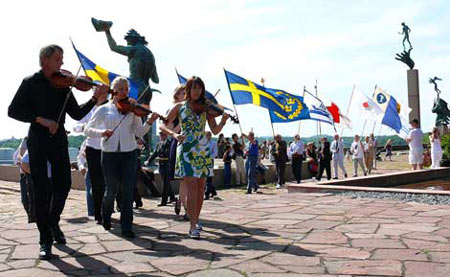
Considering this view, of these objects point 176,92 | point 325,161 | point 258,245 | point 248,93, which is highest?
point 248,93

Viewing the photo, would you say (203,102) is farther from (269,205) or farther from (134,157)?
(269,205)

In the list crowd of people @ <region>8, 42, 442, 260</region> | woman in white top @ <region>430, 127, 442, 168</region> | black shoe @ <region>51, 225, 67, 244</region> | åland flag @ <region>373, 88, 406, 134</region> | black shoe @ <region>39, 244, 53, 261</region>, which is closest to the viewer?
black shoe @ <region>39, 244, 53, 261</region>

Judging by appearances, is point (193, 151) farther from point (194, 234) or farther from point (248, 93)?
point (248, 93)

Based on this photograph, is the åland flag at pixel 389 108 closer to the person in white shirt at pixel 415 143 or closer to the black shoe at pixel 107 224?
the person in white shirt at pixel 415 143

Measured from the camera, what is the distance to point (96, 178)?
6301 millimetres

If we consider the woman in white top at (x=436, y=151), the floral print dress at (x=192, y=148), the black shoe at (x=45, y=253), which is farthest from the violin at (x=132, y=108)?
the woman in white top at (x=436, y=151)

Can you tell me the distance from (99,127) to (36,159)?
49.6 inches

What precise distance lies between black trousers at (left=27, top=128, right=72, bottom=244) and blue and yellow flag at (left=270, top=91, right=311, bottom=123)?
9.24m

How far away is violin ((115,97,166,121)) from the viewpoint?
5191mm

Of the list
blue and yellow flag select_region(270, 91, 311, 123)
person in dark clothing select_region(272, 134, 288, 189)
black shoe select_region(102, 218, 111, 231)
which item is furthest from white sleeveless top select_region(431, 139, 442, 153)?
black shoe select_region(102, 218, 111, 231)

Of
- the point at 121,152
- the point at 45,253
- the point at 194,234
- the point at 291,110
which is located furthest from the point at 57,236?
the point at 291,110

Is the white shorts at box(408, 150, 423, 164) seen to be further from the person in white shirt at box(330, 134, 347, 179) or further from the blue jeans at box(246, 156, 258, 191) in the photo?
the blue jeans at box(246, 156, 258, 191)

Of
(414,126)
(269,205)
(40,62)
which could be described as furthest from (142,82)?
(40,62)

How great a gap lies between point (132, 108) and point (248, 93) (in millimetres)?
7648
